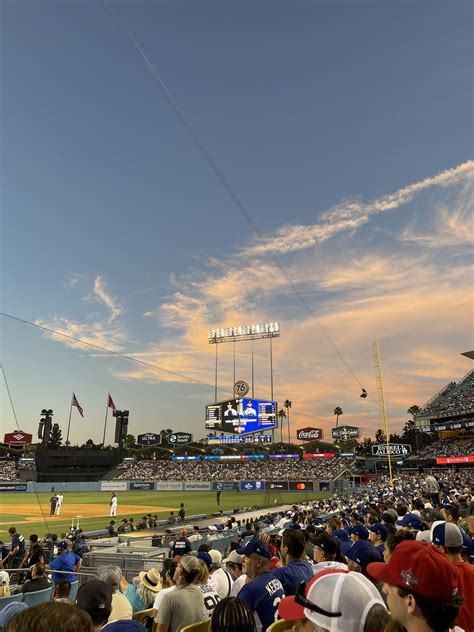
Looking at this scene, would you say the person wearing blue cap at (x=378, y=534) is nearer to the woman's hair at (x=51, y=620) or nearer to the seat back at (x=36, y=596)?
the seat back at (x=36, y=596)

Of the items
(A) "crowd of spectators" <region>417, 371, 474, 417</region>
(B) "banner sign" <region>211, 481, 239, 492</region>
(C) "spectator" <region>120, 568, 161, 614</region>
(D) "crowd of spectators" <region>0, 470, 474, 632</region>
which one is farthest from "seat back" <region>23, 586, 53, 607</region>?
(A) "crowd of spectators" <region>417, 371, 474, 417</region>

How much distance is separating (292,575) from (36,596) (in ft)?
18.1

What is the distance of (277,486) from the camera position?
6281cm

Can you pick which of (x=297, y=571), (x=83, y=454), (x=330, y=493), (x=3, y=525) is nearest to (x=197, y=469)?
(x=83, y=454)

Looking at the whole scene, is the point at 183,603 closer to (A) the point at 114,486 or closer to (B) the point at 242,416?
(B) the point at 242,416

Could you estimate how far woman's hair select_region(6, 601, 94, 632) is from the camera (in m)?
1.80

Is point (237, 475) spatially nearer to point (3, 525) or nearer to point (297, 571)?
point (3, 525)

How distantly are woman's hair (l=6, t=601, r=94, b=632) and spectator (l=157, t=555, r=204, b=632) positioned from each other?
9.31ft

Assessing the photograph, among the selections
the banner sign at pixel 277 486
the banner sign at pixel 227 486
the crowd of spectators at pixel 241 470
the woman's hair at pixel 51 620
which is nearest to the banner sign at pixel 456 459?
the crowd of spectators at pixel 241 470

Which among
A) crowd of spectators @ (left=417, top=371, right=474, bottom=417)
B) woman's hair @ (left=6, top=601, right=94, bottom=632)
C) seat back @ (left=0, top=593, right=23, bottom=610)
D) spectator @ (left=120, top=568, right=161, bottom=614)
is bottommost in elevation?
Result: seat back @ (left=0, top=593, right=23, bottom=610)

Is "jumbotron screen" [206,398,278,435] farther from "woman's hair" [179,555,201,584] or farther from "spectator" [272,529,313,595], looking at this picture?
"woman's hair" [179,555,201,584]

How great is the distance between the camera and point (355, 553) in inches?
188

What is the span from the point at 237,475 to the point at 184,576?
3226 inches

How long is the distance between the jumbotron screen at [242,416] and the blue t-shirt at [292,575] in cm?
6202
